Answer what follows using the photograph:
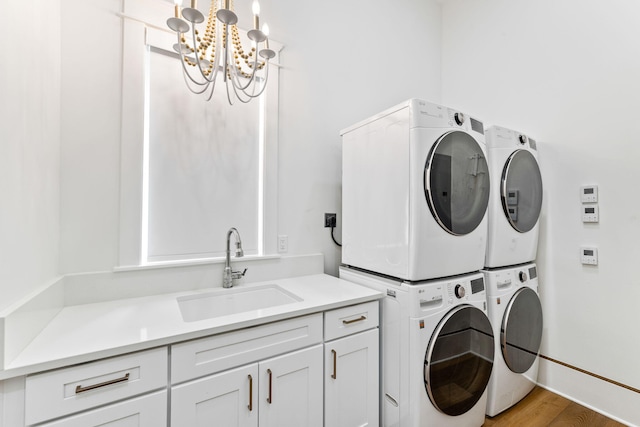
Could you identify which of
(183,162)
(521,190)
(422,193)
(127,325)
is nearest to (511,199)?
(521,190)

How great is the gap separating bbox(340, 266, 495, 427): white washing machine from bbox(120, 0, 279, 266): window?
93 centimetres

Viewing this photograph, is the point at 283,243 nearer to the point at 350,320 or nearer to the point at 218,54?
the point at 350,320

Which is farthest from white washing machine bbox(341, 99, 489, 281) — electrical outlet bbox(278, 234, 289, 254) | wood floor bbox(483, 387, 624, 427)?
wood floor bbox(483, 387, 624, 427)

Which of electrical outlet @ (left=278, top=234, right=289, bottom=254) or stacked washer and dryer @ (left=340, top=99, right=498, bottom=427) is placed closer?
stacked washer and dryer @ (left=340, top=99, right=498, bottom=427)

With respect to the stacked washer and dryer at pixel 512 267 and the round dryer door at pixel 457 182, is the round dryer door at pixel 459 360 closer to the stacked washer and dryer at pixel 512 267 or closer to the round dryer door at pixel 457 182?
the stacked washer and dryer at pixel 512 267

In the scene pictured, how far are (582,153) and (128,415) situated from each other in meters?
2.83

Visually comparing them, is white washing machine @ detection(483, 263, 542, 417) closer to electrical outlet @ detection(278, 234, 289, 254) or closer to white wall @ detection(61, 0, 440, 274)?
white wall @ detection(61, 0, 440, 274)

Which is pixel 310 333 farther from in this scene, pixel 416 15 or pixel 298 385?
pixel 416 15

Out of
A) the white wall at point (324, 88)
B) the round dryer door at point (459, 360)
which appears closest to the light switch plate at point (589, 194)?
the round dryer door at point (459, 360)

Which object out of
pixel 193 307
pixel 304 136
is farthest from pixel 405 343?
pixel 304 136

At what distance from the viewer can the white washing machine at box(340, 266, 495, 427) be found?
1394 millimetres

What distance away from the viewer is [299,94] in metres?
2.03

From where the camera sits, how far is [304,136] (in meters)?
2.05

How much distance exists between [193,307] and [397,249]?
1.14 metres
